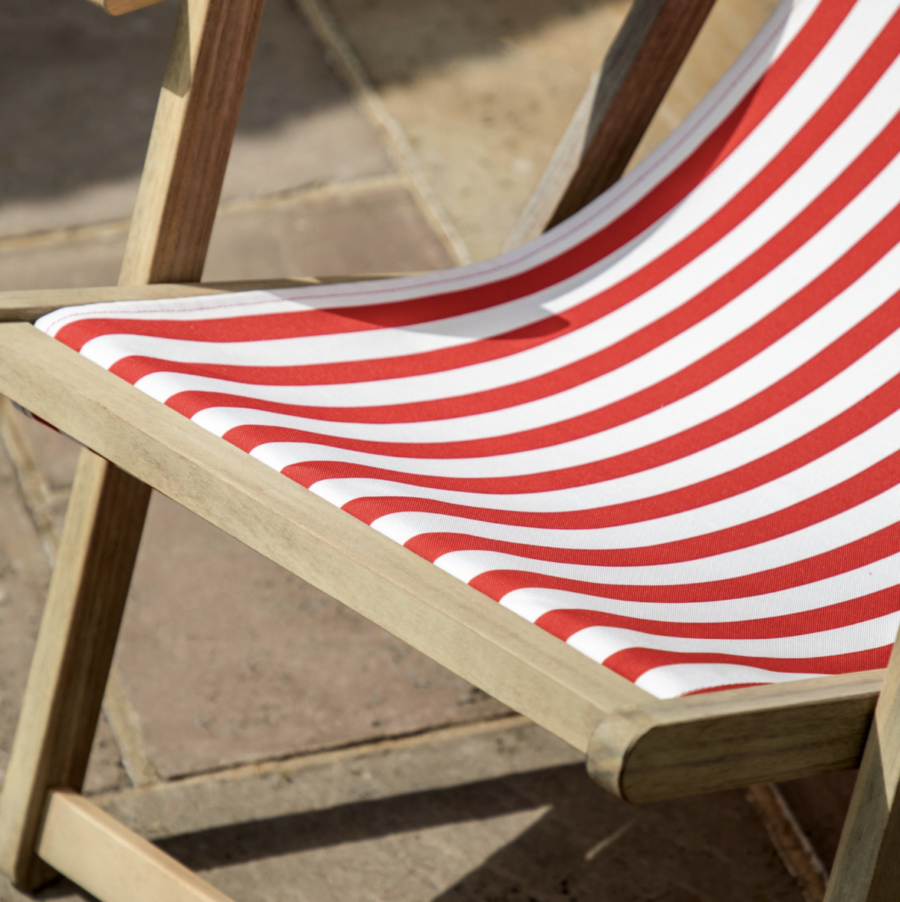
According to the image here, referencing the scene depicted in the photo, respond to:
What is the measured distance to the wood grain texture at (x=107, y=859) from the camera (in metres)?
1.21

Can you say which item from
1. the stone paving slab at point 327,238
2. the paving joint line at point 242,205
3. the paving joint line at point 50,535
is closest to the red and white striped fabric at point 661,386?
the paving joint line at point 50,535

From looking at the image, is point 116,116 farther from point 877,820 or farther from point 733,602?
point 877,820

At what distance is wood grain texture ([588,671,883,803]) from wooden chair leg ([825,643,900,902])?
12mm

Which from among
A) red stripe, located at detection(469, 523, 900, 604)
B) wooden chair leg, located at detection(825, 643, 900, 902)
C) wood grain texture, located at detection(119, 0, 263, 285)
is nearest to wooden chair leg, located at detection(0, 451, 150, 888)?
wood grain texture, located at detection(119, 0, 263, 285)

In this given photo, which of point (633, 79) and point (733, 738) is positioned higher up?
point (633, 79)

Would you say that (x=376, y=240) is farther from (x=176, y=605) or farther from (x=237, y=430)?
(x=237, y=430)

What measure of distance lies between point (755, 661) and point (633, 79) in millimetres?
811

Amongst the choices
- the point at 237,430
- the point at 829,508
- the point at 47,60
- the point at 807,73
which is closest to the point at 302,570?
the point at 237,430

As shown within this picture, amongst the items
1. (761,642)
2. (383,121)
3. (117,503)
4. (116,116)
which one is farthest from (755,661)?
(116,116)

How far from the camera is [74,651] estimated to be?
1250 mm

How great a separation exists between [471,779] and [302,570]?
735mm

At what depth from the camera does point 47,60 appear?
2.91 meters

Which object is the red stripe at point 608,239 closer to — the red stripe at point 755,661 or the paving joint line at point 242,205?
the red stripe at point 755,661

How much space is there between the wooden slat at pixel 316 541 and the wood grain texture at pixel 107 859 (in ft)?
1.53
